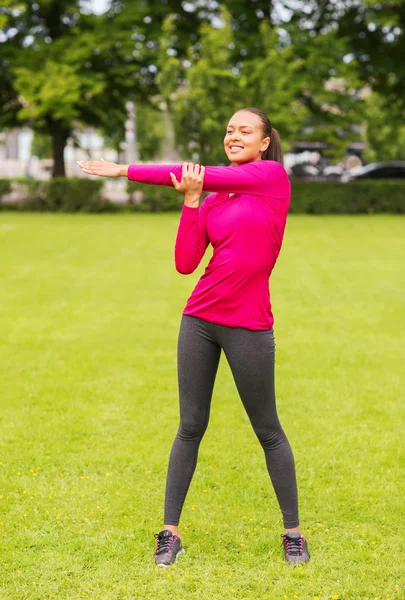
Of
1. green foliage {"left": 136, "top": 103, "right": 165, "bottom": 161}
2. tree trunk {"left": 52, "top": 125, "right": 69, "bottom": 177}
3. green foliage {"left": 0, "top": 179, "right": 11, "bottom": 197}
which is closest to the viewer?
green foliage {"left": 0, "top": 179, "right": 11, "bottom": 197}

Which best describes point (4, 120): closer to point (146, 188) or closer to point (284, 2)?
point (146, 188)

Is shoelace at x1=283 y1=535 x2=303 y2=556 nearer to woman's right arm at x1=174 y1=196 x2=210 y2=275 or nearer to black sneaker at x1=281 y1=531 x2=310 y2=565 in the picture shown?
black sneaker at x1=281 y1=531 x2=310 y2=565

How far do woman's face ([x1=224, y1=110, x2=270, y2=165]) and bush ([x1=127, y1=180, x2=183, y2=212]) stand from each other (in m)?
25.8

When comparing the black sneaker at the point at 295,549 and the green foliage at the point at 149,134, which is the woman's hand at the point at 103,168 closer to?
the black sneaker at the point at 295,549

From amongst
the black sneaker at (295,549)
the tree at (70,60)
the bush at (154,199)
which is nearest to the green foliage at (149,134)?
the tree at (70,60)

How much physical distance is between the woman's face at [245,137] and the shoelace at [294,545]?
6.36 feet

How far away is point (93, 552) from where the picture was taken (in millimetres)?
4109

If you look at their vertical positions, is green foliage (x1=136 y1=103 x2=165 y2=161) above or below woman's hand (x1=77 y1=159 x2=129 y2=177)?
above

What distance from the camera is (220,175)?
3.51m

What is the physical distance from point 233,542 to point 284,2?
30747 millimetres

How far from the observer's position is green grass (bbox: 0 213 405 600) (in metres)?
3.91

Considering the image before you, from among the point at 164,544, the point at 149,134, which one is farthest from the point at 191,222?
the point at 149,134

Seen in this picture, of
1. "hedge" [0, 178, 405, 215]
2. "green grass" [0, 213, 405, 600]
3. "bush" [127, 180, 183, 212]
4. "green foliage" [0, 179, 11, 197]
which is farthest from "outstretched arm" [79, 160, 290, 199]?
"green foliage" [0, 179, 11, 197]

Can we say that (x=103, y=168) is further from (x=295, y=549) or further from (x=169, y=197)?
(x=169, y=197)
